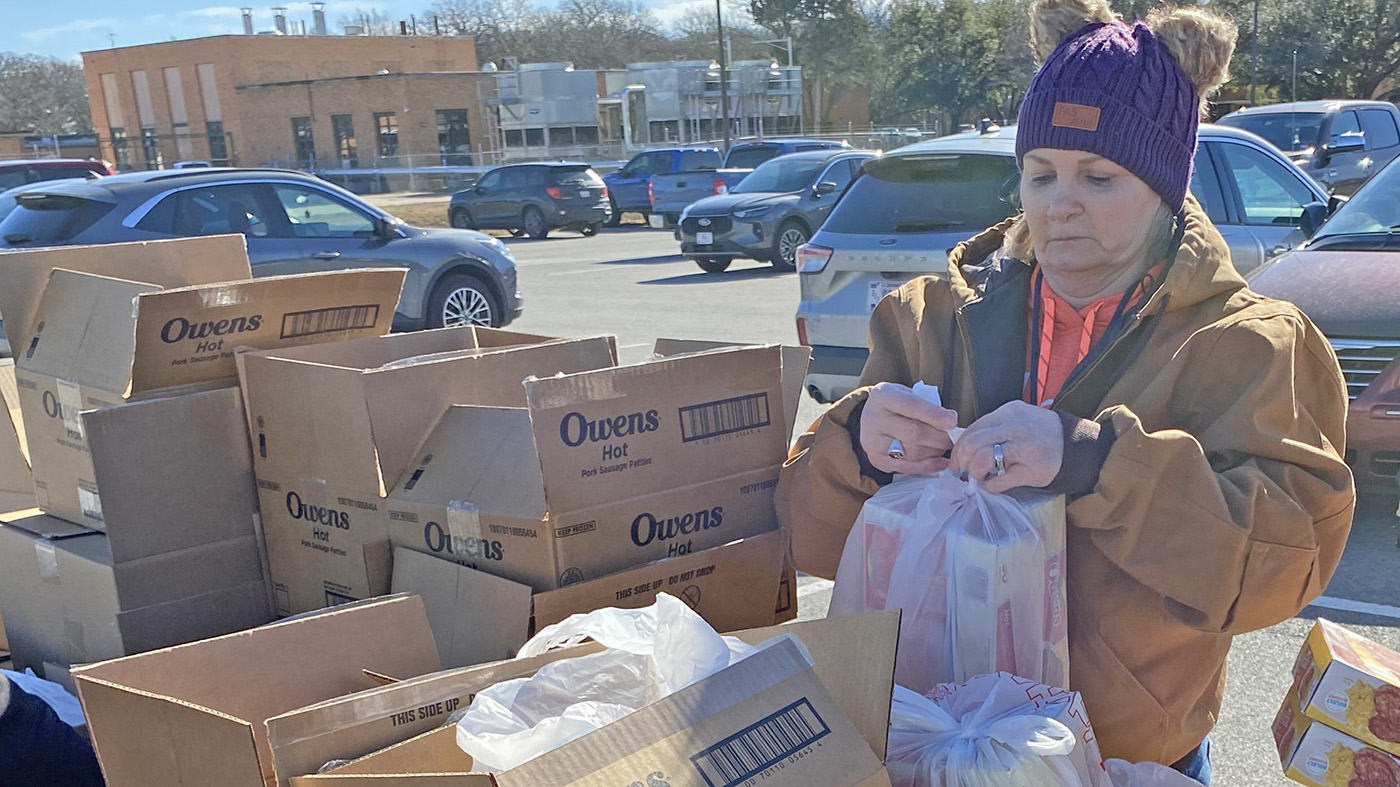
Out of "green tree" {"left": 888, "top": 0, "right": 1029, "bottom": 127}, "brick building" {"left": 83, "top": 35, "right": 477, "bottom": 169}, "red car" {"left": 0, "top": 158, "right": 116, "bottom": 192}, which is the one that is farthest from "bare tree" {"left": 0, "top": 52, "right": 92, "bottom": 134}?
"red car" {"left": 0, "top": 158, "right": 116, "bottom": 192}

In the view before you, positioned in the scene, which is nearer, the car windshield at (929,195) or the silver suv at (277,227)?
the car windshield at (929,195)

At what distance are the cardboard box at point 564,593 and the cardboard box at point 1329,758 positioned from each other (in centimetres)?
93

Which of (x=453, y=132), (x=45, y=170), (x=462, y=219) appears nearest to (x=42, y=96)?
(x=453, y=132)

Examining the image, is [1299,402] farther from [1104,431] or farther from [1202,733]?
[1202,733]

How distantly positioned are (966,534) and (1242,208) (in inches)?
246

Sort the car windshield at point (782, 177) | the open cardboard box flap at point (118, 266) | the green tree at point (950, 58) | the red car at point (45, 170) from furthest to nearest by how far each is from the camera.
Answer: the green tree at point (950, 58), the car windshield at point (782, 177), the red car at point (45, 170), the open cardboard box flap at point (118, 266)

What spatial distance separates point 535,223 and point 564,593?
23.2 metres

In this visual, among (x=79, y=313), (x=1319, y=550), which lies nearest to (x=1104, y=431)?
(x=1319, y=550)

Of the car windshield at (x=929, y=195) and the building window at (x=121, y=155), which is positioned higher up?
the building window at (x=121, y=155)

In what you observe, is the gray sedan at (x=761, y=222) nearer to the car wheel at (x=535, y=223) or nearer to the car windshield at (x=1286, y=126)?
the car windshield at (x=1286, y=126)

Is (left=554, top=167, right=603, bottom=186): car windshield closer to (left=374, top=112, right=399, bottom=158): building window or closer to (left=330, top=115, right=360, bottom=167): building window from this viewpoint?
(left=374, top=112, right=399, bottom=158): building window

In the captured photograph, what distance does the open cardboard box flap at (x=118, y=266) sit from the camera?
113 inches

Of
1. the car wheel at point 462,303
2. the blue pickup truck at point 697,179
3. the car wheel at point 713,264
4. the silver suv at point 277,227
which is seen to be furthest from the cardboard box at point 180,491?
the blue pickup truck at point 697,179

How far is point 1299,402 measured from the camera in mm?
1672
